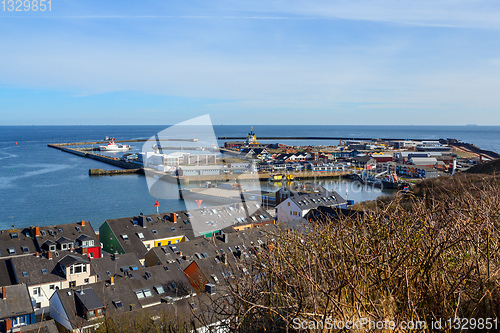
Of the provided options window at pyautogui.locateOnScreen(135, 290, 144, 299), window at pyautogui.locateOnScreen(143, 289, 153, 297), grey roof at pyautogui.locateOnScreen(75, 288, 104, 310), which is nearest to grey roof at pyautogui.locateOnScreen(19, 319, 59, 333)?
grey roof at pyautogui.locateOnScreen(75, 288, 104, 310)

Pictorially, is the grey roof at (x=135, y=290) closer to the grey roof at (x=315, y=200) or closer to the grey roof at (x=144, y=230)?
the grey roof at (x=144, y=230)

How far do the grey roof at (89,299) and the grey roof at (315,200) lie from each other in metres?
6.72

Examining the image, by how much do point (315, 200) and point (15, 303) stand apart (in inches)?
328

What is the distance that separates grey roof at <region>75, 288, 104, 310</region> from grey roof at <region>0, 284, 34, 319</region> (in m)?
0.65

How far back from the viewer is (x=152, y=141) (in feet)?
11.0

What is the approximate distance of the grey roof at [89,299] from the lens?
186 inches

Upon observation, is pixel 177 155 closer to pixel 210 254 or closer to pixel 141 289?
pixel 210 254

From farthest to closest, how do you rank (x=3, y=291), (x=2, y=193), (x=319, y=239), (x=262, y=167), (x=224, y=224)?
1. (x=262, y=167)
2. (x=2, y=193)
3. (x=224, y=224)
4. (x=3, y=291)
5. (x=319, y=239)

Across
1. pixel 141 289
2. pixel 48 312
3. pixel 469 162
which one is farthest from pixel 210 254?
pixel 469 162

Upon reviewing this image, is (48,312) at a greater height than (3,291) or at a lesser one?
lesser

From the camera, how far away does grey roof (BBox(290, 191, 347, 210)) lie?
1101cm

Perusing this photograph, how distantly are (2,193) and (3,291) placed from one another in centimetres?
1363

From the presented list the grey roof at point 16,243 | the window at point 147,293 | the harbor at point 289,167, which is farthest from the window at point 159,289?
the harbor at point 289,167

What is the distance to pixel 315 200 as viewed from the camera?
11.7m
